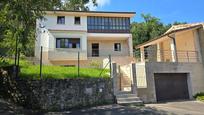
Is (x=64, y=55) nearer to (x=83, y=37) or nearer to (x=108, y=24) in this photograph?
(x=83, y=37)

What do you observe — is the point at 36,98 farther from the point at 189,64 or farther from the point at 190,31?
the point at 190,31

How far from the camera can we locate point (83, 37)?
101ft

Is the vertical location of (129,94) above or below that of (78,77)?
below

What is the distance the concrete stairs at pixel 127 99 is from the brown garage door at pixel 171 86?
355cm

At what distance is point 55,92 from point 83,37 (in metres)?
17.0

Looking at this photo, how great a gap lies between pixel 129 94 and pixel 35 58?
14612 mm

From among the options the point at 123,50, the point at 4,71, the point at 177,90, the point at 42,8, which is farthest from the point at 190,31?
the point at 4,71

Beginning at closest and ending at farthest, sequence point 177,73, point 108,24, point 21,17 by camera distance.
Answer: point 21,17 < point 177,73 < point 108,24

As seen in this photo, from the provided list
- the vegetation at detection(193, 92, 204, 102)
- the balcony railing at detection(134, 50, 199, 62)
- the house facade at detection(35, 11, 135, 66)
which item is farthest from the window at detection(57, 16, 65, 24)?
the vegetation at detection(193, 92, 204, 102)

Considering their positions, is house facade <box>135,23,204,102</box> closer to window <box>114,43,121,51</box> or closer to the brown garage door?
the brown garage door

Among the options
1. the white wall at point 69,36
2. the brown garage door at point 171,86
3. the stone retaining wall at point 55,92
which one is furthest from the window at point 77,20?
the stone retaining wall at point 55,92

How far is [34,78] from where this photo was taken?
14.6 meters

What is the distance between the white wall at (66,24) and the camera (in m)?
30.3

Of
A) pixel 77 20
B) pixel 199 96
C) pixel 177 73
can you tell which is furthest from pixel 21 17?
pixel 77 20
